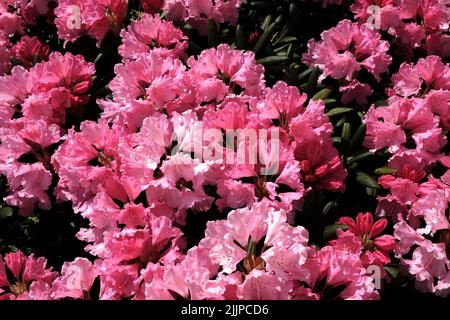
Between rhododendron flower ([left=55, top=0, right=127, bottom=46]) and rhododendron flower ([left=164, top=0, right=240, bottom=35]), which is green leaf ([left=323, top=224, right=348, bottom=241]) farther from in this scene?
rhododendron flower ([left=55, top=0, right=127, bottom=46])

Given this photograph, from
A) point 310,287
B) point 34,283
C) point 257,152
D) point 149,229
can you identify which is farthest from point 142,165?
point 310,287

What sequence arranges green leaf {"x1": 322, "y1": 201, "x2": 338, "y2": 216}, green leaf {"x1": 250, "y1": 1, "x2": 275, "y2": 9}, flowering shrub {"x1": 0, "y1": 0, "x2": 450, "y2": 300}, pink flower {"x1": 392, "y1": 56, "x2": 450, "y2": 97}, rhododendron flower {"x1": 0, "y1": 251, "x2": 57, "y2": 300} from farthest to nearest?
1. green leaf {"x1": 250, "y1": 1, "x2": 275, "y2": 9}
2. pink flower {"x1": 392, "y1": 56, "x2": 450, "y2": 97}
3. green leaf {"x1": 322, "y1": 201, "x2": 338, "y2": 216}
4. rhododendron flower {"x1": 0, "y1": 251, "x2": 57, "y2": 300}
5. flowering shrub {"x1": 0, "y1": 0, "x2": 450, "y2": 300}

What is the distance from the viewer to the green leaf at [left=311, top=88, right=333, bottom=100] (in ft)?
6.35

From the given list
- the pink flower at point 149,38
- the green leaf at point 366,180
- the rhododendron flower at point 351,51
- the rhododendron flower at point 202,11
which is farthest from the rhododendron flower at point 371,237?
the rhododendron flower at point 202,11

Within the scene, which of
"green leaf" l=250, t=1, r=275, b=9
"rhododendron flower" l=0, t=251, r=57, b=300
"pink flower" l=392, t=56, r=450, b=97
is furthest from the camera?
"green leaf" l=250, t=1, r=275, b=9

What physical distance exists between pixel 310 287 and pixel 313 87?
0.83 meters

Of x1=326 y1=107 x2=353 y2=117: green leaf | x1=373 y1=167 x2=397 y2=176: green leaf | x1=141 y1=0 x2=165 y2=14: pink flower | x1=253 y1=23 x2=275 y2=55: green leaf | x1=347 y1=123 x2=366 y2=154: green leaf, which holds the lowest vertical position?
x1=373 y1=167 x2=397 y2=176: green leaf

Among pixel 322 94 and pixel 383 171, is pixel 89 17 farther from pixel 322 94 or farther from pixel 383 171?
pixel 383 171

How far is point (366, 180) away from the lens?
171cm

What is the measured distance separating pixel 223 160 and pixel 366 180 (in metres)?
0.48

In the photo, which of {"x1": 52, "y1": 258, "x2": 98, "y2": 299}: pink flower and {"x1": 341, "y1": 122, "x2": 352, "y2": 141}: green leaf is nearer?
{"x1": 52, "y1": 258, "x2": 98, "y2": 299}: pink flower

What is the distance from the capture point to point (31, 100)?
1770 mm

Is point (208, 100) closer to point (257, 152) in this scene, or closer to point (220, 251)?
point (257, 152)

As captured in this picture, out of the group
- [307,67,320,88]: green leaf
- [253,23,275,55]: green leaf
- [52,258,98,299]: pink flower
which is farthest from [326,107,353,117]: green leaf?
[52,258,98,299]: pink flower
